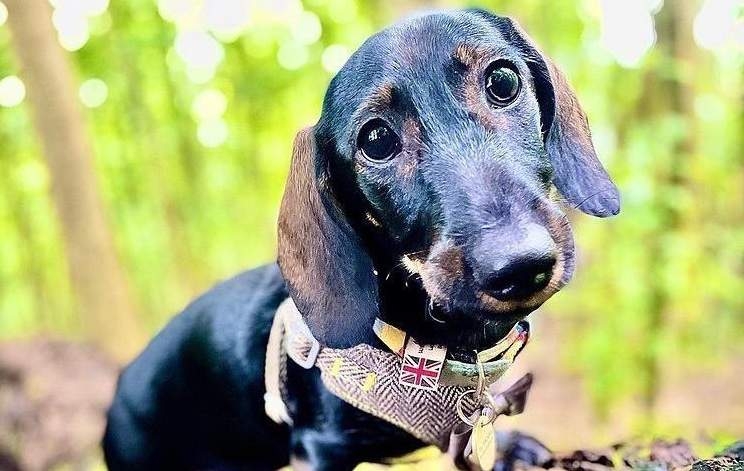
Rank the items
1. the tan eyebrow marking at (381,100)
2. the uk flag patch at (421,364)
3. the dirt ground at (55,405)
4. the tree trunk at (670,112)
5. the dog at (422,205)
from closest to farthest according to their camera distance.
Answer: the dog at (422,205) → the tan eyebrow marking at (381,100) → the uk flag patch at (421,364) → the dirt ground at (55,405) → the tree trunk at (670,112)

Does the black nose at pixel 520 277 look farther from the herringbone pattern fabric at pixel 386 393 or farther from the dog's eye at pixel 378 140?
the herringbone pattern fabric at pixel 386 393

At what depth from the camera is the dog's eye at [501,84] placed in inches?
56.2

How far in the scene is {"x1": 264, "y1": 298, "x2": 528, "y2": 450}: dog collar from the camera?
162 centimetres

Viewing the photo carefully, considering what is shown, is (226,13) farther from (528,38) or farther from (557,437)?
(528,38)

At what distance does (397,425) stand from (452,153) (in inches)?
25.6

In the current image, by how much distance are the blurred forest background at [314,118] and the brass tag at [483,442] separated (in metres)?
1.15

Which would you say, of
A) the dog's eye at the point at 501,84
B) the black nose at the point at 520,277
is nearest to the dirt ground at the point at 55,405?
the dog's eye at the point at 501,84

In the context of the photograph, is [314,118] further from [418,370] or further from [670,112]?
[670,112]

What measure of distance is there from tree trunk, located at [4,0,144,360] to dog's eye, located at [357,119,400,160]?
11.0 feet

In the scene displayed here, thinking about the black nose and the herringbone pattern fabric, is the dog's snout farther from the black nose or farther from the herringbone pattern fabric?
the herringbone pattern fabric

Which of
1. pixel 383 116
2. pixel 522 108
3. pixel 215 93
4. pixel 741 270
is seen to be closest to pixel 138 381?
pixel 383 116

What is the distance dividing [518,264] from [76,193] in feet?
14.0

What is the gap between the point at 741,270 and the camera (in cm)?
706

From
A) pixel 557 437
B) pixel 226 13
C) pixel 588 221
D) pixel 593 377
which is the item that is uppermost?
pixel 226 13
